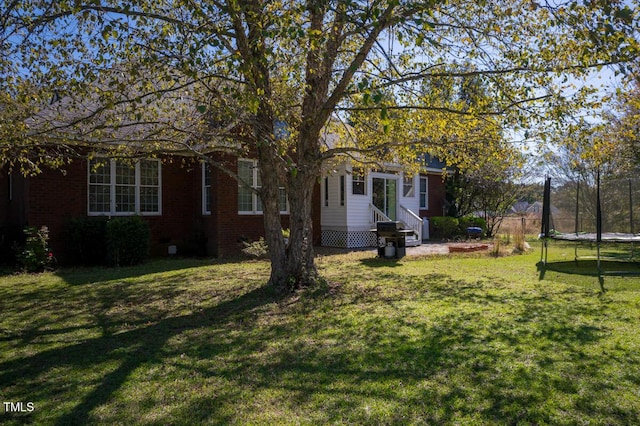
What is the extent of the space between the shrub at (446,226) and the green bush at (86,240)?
14.8 metres

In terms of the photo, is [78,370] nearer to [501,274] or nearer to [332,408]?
[332,408]

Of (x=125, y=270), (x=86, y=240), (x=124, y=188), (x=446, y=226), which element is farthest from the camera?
(x=446, y=226)

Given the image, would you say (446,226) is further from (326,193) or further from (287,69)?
(287,69)

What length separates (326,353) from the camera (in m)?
4.97

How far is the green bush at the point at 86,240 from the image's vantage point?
11.9 m

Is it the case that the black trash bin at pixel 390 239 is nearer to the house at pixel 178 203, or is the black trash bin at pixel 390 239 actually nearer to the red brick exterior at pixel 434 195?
the house at pixel 178 203

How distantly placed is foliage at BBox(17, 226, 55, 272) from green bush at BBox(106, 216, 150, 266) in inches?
56.4

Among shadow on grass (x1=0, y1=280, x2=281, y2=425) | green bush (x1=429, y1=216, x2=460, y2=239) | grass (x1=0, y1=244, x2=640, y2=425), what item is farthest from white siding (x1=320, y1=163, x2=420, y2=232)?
shadow on grass (x1=0, y1=280, x2=281, y2=425)

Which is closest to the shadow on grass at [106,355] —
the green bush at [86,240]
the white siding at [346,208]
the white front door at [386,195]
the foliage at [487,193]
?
the green bush at [86,240]

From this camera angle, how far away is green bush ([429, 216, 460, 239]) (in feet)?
70.2

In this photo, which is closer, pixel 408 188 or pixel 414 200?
pixel 414 200

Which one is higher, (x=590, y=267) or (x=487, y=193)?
(x=487, y=193)

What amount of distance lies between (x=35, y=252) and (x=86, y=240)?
127cm

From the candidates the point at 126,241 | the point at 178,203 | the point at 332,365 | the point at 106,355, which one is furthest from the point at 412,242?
the point at 106,355
